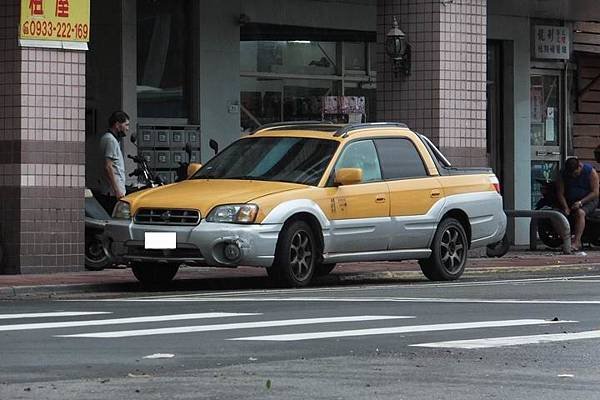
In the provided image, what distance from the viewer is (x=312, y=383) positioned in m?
8.65

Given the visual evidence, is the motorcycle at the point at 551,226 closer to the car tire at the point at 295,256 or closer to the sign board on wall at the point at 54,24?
the sign board on wall at the point at 54,24

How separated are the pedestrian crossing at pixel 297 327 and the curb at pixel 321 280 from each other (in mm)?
2729

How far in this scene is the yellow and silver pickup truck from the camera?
1564 cm

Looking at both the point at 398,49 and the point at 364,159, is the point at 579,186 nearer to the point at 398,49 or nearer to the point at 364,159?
the point at 398,49

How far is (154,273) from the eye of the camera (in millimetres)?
16781

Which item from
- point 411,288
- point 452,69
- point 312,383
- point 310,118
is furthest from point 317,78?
point 312,383

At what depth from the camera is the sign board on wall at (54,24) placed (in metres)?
18.1

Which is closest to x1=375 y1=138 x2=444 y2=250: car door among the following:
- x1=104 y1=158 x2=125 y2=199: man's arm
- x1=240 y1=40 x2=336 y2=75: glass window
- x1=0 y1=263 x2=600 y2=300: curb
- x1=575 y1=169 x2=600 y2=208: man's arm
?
x1=0 y1=263 x2=600 y2=300: curb

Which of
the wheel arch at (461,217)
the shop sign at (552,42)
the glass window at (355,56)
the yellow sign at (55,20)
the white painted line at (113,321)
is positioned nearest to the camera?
the white painted line at (113,321)

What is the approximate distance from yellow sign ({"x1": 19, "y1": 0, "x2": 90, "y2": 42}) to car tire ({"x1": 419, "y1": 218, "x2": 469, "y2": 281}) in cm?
478

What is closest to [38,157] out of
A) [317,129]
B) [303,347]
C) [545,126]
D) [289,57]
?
[317,129]

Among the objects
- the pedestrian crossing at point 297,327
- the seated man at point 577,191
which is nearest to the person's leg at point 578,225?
the seated man at point 577,191

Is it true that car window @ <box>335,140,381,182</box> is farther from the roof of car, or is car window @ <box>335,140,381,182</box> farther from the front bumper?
the front bumper

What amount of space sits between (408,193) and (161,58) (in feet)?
23.5
